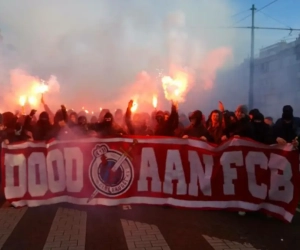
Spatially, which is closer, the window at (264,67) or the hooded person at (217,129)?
the hooded person at (217,129)

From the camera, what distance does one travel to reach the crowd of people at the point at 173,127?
5.72 meters

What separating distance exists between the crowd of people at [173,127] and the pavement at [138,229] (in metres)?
1.09

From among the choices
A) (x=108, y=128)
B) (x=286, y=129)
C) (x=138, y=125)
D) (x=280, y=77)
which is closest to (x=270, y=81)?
(x=280, y=77)

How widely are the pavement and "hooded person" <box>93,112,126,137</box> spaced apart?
1228 millimetres

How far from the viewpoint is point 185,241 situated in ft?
14.1

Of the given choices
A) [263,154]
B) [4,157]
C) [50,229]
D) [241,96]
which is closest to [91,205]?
[50,229]

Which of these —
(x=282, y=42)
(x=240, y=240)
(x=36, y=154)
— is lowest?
(x=240, y=240)

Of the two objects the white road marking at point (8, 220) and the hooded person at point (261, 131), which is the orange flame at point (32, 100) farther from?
the hooded person at point (261, 131)

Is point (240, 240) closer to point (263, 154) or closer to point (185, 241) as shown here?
point (185, 241)

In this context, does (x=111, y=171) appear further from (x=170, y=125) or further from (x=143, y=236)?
(x=170, y=125)

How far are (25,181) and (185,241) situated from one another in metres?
2.63

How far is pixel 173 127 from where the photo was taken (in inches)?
261

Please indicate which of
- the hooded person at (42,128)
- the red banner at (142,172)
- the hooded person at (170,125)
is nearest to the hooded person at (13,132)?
the hooded person at (42,128)

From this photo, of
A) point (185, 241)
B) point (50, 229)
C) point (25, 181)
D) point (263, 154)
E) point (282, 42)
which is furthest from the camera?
point (282, 42)
